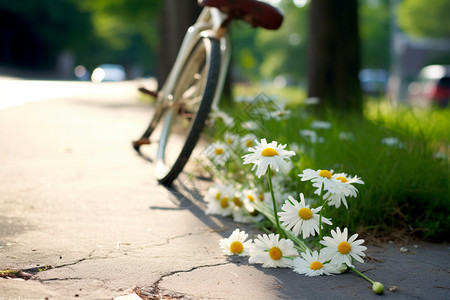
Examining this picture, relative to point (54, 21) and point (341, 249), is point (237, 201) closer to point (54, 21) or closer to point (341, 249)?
point (341, 249)

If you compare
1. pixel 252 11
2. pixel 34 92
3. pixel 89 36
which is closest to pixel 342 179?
pixel 252 11

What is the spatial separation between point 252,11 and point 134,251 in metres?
2.14

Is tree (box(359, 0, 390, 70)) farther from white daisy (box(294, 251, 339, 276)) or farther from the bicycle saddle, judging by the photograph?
white daisy (box(294, 251, 339, 276))

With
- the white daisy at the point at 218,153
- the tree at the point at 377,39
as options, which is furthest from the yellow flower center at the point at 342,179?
the tree at the point at 377,39

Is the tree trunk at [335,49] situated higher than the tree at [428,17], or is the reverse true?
the tree at [428,17]

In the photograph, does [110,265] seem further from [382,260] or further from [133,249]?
[382,260]

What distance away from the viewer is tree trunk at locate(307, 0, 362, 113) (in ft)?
25.1

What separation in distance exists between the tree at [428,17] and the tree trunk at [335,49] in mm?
46975

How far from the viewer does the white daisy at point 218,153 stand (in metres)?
3.49

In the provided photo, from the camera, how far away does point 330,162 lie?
366 cm

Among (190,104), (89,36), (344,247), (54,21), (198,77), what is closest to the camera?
(344,247)

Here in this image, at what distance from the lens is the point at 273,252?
2.53 m

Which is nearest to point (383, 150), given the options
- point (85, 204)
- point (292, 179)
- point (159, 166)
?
point (292, 179)

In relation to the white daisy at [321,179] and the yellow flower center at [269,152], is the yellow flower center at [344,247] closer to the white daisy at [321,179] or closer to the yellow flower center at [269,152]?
the white daisy at [321,179]
